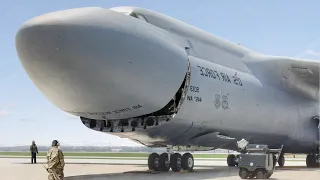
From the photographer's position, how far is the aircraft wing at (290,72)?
2219 centimetres

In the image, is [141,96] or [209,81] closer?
[141,96]

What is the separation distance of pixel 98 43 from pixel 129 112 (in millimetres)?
2909

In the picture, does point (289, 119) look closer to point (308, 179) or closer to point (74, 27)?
point (308, 179)

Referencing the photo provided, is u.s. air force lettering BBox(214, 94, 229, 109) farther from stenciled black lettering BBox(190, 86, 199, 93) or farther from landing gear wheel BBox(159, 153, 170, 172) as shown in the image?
landing gear wheel BBox(159, 153, 170, 172)

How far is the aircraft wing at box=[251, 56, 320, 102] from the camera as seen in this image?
22.2 metres

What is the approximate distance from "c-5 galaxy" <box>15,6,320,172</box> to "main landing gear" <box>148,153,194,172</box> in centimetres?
4

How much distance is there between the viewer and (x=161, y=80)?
14.8 metres

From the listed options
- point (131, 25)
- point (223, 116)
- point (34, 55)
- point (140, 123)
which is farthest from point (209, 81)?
point (34, 55)

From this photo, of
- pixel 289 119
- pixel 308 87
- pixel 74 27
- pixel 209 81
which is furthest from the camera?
pixel 308 87

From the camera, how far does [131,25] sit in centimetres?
1434

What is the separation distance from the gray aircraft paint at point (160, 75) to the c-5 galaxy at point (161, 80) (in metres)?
0.03

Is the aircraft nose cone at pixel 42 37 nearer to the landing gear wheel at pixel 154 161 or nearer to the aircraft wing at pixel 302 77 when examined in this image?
the landing gear wheel at pixel 154 161

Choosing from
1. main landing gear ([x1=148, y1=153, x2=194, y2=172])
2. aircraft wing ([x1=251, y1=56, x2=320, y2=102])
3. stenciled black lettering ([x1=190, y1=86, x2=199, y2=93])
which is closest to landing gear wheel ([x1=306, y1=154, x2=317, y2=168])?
aircraft wing ([x1=251, y1=56, x2=320, y2=102])

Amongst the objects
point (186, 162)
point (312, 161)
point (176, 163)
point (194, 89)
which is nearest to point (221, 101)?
point (194, 89)
